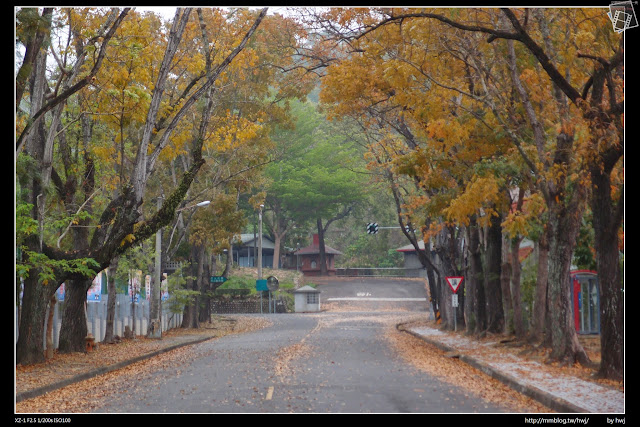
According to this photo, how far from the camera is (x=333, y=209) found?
81938 mm

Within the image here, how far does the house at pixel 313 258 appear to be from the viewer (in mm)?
91250

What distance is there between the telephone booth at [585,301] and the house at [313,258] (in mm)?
63384

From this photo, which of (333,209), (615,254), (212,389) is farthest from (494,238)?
(333,209)

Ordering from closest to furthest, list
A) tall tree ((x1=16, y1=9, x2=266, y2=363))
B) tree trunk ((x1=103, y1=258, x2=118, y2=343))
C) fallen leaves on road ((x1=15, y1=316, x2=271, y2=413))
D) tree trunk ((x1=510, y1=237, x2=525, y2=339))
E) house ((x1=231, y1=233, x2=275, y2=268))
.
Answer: fallen leaves on road ((x1=15, y1=316, x2=271, y2=413))
tall tree ((x1=16, y1=9, x2=266, y2=363))
tree trunk ((x1=510, y1=237, x2=525, y2=339))
tree trunk ((x1=103, y1=258, x2=118, y2=343))
house ((x1=231, y1=233, x2=275, y2=268))

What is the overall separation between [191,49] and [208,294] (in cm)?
1812

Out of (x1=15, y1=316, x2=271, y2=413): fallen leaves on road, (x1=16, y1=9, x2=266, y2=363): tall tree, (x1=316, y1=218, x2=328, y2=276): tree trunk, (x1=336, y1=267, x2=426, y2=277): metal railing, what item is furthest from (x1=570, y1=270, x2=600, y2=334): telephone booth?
(x1=336, y1=267, x2=426, y2=277): metal railing

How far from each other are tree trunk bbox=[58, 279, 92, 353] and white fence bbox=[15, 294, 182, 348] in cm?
62

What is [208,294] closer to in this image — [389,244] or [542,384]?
[542,384]

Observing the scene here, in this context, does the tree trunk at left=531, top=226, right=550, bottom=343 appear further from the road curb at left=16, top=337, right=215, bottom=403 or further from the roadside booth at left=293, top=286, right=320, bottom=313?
the roadside booth at left=293, top=286, right=320, bottom=313

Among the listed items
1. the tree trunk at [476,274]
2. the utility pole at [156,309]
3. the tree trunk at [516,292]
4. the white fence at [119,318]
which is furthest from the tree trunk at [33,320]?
the tree trunk at [476,274]

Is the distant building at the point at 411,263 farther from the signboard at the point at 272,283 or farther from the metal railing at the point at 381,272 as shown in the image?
the signboard at the point at 272,283

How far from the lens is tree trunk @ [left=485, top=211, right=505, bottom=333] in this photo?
26953 mm

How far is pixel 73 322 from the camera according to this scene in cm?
2378

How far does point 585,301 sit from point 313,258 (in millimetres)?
66381
